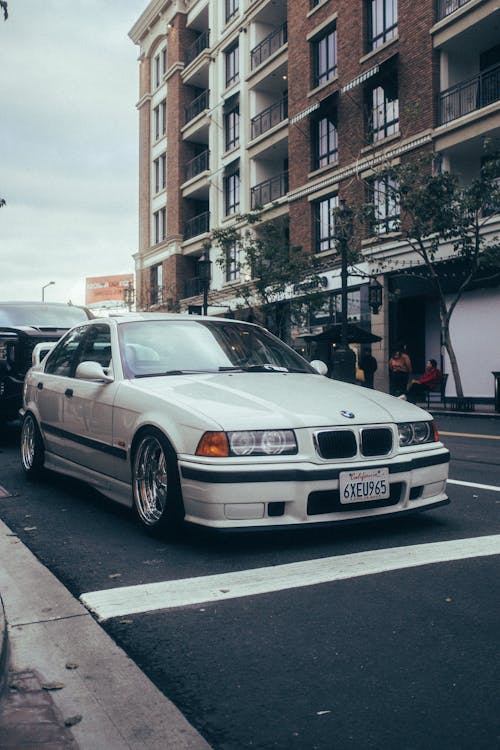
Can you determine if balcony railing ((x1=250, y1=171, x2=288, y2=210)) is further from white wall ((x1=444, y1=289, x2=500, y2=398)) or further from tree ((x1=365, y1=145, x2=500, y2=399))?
tree ((x1=365, y1=145, x2=500, y2=399))

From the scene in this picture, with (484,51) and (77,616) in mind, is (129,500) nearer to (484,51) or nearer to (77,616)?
(77,616)

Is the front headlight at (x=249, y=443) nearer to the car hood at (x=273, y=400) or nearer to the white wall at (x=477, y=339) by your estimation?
the car hood at (x=273, y=400)

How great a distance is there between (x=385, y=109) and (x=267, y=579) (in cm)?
2348

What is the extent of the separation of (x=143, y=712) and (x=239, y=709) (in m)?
0.32

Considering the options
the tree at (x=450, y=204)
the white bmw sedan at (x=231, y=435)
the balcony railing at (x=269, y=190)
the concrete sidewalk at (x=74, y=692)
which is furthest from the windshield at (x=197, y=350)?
the balcony railing at (x=269, y=190)

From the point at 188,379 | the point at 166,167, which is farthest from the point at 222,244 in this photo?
the point at 188,379

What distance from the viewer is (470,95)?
22.2m

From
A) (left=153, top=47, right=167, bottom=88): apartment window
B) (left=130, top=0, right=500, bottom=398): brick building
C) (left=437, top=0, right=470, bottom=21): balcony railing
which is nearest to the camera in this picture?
(left=437, top=0, right=470, bottom=21): balcony railing

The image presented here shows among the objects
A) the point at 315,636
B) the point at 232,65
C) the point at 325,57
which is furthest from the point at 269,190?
the point at 315,636

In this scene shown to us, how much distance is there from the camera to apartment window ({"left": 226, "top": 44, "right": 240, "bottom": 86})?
35.8 metres

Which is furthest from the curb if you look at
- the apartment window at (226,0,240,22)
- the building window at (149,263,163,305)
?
the building window at (149,263,163,305)

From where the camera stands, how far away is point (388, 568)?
4242mm

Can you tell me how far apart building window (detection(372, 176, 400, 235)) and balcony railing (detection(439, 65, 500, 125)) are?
2526 millimetres

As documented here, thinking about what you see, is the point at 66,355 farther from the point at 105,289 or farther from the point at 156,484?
the point at 105,289
